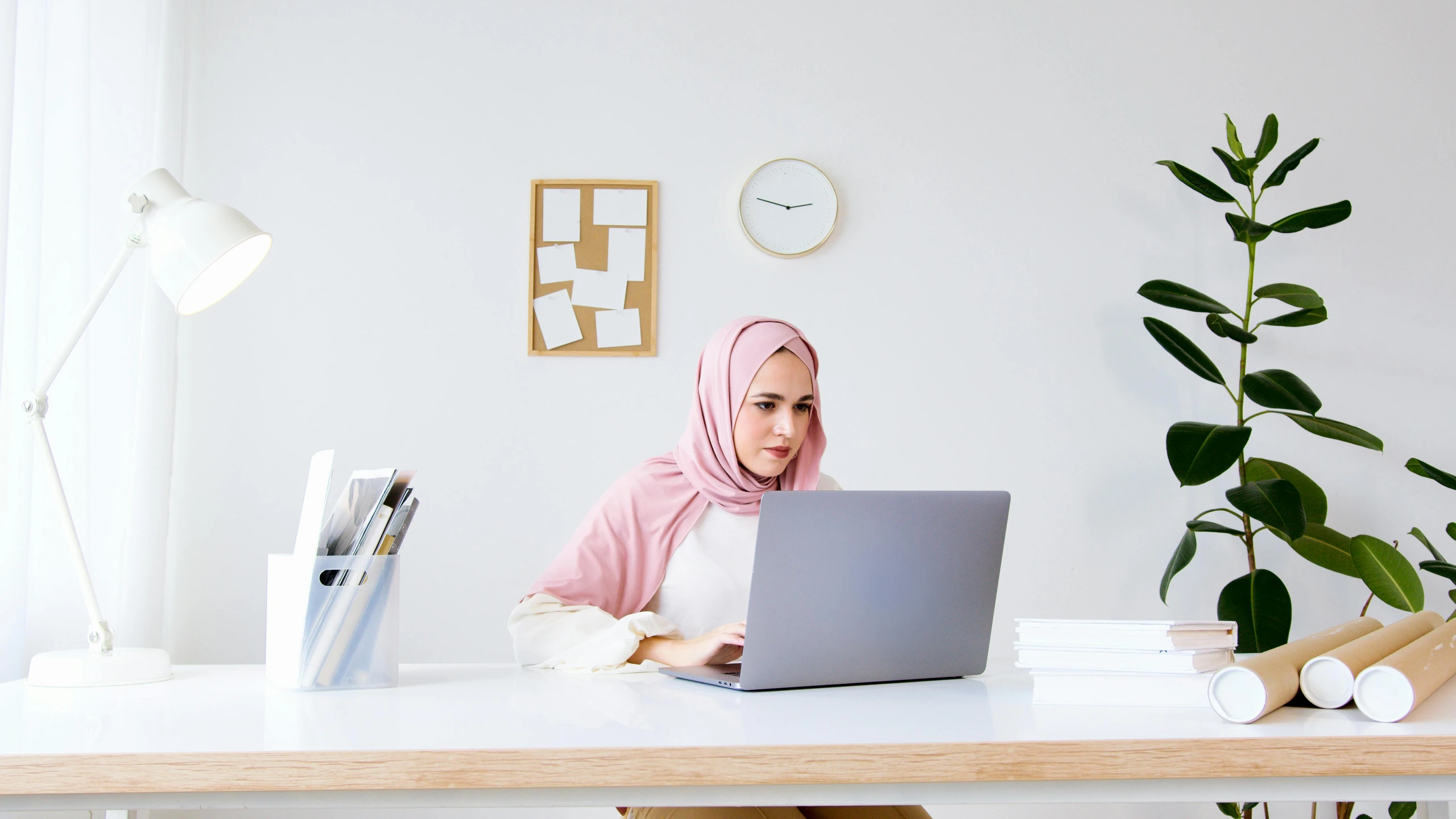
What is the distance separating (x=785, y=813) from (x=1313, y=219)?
2.02 metres

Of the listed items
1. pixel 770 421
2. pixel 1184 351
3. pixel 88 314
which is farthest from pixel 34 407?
pixel 1184 351

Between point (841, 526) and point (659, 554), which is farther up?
point (841, 526)

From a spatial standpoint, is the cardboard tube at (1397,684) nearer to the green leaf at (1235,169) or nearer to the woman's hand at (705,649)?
the woman's hand at (705,649)

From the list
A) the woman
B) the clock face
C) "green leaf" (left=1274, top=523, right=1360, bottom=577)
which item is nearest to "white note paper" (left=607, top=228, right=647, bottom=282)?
the clock face

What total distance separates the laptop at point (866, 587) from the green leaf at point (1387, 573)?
147cm

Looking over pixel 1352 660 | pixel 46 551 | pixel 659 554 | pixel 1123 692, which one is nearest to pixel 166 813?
pixel 46 551

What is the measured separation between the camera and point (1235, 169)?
2500 mm

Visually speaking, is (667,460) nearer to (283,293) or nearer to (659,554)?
(659,554)

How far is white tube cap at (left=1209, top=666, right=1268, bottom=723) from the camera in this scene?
926 mm

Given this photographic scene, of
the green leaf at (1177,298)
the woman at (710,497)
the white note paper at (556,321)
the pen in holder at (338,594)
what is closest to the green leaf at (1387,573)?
the green leaf at (1177,298)

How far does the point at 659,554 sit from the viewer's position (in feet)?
5.77

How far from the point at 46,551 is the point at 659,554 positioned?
→ 1.21 meters

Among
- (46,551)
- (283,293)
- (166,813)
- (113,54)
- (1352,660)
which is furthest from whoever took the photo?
(283,293)

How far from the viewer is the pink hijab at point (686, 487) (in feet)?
5.58
